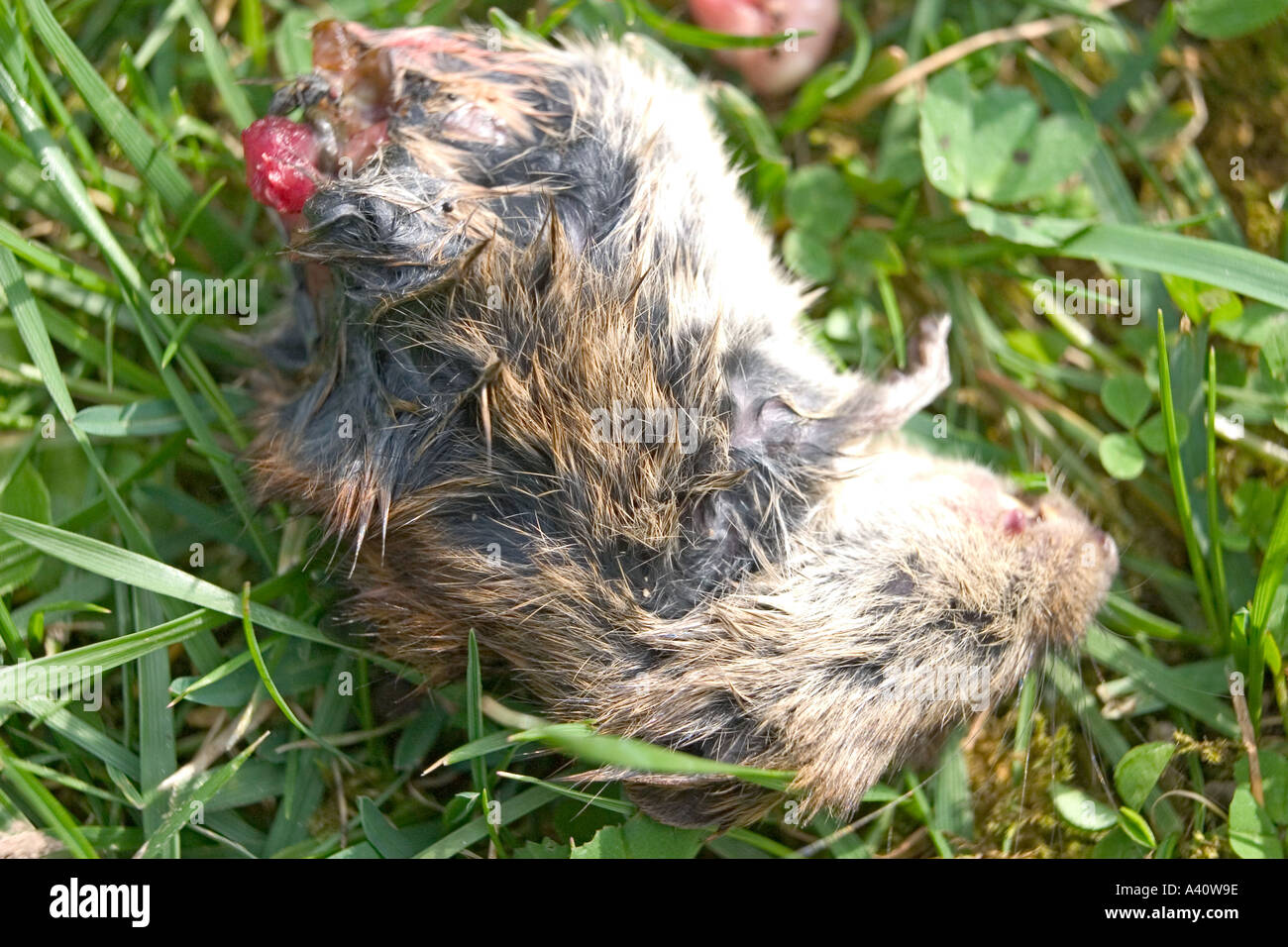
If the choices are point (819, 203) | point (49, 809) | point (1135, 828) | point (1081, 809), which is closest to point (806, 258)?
point (819, 203)

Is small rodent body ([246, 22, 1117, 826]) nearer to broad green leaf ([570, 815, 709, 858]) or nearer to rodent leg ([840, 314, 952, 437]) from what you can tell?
rodent leg ([840, 314, 952, 437])

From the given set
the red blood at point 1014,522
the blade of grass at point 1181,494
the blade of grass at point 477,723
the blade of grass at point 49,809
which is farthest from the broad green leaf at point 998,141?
the blade of grass at point 49,809

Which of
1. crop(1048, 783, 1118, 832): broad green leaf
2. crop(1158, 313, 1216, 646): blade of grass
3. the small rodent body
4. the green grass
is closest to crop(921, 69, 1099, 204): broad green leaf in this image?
the green grass

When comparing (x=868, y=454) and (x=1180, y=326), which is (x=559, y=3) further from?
(x=1180, y=326)

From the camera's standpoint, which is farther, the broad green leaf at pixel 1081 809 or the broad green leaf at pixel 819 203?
the broad green leaf at pixel 819 203

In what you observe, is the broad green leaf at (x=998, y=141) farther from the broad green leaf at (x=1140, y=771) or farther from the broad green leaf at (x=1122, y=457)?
the broad green leaf at (x=1140, y=771)
